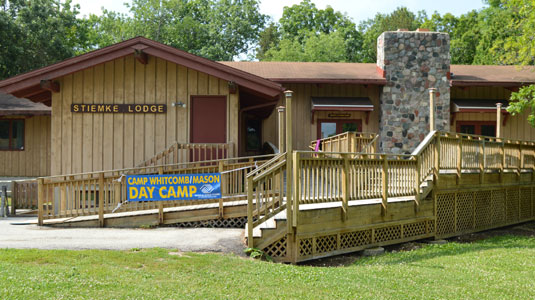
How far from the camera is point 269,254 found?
8812 mm

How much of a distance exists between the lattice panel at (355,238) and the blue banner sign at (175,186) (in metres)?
3.00

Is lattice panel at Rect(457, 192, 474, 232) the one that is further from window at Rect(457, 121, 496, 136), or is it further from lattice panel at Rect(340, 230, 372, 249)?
window at Rect(457, 121, 496, 136)

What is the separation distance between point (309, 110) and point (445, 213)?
841 centimetres

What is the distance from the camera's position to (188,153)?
512 inches

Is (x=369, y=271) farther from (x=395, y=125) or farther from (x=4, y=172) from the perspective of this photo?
(x=4, y=172)

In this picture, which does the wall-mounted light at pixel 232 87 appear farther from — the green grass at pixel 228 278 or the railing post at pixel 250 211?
the green grass at pixel 228 278

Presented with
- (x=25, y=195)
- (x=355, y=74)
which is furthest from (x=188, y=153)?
(x=355, y=74)

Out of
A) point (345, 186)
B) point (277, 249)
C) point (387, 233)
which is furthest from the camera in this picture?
point (387, 233)

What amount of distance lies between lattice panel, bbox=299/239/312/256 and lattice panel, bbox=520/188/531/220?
9467 millimetres

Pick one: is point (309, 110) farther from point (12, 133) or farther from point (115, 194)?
point (12, 133)

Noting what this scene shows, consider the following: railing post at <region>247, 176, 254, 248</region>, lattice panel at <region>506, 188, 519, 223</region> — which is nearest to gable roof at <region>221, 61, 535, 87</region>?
lattice panel at <region>506, 188, 519, 223</region>

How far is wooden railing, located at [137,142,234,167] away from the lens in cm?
1267

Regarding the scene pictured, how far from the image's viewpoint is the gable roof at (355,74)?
61.1 ft

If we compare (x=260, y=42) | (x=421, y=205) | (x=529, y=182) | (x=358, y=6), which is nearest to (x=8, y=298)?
(x=421, y=205)
